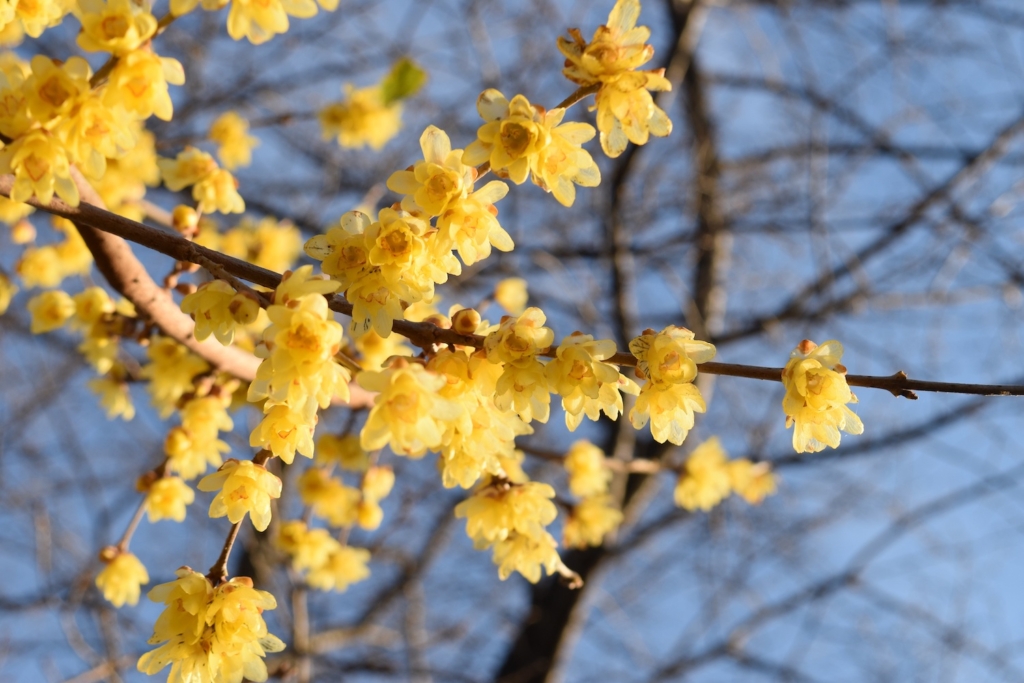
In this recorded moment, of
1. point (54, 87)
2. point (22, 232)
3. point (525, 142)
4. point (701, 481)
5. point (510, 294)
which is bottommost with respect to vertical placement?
point (54, 87)

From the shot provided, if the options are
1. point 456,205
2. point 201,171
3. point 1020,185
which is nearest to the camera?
point 456,205

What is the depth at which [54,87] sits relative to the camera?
1.10m

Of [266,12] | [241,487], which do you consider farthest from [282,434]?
[266,12]

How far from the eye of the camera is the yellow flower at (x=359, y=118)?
3484 millimetres

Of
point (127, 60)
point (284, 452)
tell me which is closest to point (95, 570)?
point (284, 452)

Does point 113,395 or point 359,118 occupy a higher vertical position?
point 359,118

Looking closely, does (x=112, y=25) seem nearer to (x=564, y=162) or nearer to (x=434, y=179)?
(x=434, y=179)

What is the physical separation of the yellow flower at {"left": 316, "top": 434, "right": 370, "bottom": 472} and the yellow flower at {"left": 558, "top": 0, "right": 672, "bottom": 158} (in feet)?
4.52

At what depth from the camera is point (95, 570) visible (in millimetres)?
4465

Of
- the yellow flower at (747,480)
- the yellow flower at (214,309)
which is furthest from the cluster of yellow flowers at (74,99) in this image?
the yellow flower at (747,480)

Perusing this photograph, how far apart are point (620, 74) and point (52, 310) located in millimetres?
1898

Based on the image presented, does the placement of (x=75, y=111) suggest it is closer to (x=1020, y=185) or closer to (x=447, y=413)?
(x=447, y=413)

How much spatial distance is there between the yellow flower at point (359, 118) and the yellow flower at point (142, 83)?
2363 millimetres

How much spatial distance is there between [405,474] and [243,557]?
1214 mm
